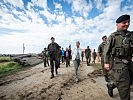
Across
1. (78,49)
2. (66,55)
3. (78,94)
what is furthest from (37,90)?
(66,55)

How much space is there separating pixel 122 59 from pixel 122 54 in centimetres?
14

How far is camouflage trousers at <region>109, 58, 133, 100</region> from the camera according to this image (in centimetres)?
522

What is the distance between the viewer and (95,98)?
26.0ft

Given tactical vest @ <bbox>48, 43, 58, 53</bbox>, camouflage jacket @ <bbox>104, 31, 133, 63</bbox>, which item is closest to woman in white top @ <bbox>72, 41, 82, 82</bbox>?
tactical vest @ <bbox>48, 43, 58, 53</bbox>

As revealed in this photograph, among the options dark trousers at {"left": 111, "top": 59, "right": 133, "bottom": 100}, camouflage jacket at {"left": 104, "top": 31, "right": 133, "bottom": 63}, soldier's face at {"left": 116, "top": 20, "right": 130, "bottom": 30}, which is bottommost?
dark trousers at {"left": 111, "top": 59, "right": 133, "bottom": 100}

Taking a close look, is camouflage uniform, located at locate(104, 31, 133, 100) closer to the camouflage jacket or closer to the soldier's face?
the camouflage jacket

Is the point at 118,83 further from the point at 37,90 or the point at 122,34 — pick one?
the point at 37,90

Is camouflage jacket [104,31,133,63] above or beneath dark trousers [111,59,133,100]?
above

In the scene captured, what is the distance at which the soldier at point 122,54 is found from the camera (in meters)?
5.27

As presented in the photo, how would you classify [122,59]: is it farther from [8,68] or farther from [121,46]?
[8,68]

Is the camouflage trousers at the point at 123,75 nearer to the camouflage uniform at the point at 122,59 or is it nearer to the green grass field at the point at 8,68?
the camouflage uniform at the point at 122,59

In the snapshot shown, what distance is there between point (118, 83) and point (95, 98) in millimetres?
2718

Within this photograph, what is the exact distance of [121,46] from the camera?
17.6 ft

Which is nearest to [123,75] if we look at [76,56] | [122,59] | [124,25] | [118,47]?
[122,59]
